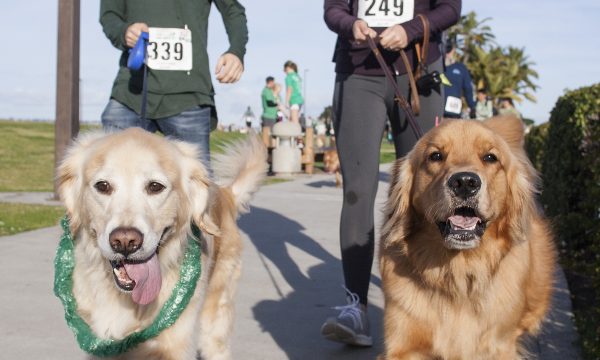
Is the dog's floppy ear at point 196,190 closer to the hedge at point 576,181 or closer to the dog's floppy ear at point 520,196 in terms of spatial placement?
the dog's floppy ear at point 520,196

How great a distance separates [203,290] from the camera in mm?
3352

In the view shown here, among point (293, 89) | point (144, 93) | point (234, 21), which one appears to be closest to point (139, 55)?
point (144, 93)

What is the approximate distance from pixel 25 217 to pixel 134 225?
22.4 feet

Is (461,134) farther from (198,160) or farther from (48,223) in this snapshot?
(48,223)

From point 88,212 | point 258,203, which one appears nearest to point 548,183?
point 258,203

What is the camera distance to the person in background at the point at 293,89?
18609 mm

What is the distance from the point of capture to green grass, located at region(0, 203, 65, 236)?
8297 millimetres

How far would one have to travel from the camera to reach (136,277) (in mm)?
2912

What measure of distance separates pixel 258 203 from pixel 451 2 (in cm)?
737

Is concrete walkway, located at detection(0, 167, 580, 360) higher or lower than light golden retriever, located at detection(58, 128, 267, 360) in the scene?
lower

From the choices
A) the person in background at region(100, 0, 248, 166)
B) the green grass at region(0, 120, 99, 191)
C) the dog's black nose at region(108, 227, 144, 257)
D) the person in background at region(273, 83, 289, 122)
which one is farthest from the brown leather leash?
the person in background at region(273, 83, 289, 122)

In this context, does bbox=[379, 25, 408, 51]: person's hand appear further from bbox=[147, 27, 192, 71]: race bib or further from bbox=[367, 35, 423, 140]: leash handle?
bbox=[147, 27, 192, 71]: race bib

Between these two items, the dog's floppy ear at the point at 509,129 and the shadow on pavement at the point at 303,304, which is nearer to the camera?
the dog's floppy ear at the point at 509,129

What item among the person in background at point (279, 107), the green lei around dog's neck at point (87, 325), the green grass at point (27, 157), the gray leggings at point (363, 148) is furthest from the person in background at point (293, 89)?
the green lei around dog's neck at point (87, 325)
